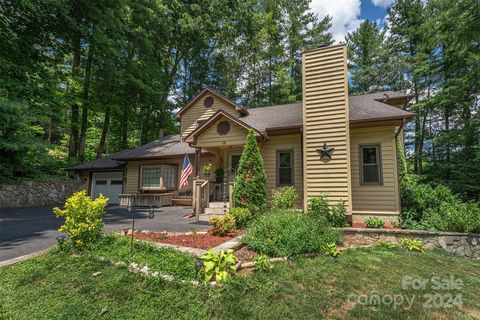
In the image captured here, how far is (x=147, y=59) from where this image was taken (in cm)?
2045

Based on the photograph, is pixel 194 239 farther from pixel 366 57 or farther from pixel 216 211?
pixel 366 57

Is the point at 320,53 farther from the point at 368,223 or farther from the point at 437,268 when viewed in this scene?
the point at 437,268

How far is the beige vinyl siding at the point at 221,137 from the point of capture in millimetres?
9094

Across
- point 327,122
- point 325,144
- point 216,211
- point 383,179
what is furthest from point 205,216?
point 383,179

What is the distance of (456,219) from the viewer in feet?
19.5

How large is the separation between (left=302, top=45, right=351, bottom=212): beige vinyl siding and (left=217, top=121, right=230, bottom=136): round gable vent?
10.5 feet

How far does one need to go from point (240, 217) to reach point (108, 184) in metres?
12.4

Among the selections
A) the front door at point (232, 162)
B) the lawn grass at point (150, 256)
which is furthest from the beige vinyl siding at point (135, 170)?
the lawn grass at point (150, 256)

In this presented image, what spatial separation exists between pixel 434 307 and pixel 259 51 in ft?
76.3

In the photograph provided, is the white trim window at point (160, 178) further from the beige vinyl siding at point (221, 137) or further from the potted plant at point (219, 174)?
the beige vinyl siding at point (221, 137)

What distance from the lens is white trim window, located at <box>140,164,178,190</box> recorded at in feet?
42.5

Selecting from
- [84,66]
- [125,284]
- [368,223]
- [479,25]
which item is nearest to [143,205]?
[125,284]

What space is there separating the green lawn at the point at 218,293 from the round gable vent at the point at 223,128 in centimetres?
598

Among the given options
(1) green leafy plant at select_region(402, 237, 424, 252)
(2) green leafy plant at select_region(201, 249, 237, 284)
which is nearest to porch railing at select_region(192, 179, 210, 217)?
(2) green leafy plant at select_region(201, 249, 237, 284)
